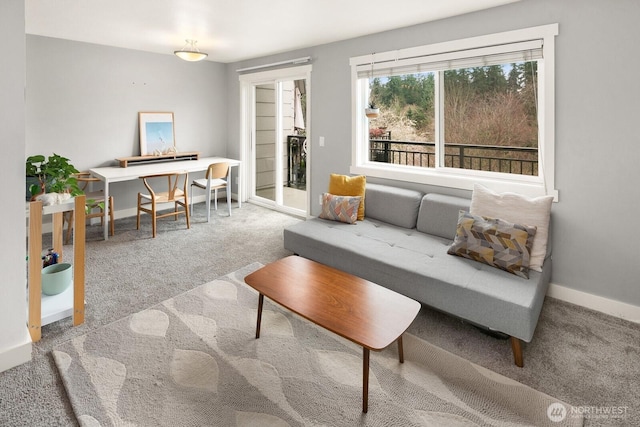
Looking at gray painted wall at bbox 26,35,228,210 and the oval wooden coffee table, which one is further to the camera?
gray painted wall at bbox 26,35,228,210

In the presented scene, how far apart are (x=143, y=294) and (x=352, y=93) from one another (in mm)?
2953

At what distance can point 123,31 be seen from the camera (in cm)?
394

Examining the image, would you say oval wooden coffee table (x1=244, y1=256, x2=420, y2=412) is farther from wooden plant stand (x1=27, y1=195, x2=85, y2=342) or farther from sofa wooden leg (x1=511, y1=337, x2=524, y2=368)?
wooden plant stand (x1=27, y1=195, x2=85, y2=342)

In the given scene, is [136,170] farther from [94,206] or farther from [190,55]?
[190,55]

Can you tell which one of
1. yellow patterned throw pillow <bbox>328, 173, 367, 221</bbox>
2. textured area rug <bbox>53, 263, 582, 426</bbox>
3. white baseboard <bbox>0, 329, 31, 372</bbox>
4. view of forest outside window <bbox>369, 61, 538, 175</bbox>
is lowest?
textured area rug <bbox>53, 263, 582, 426</bbox>

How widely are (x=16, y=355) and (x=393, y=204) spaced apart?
9.82 ft

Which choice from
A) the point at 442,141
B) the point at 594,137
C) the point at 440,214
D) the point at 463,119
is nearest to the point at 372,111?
the point at 442,141

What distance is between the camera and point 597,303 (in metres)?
2.69

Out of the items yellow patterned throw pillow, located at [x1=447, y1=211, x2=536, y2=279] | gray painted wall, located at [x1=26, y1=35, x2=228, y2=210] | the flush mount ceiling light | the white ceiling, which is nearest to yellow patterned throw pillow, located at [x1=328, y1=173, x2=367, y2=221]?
yellow patterned throw pillow, located at [x1=447, y1=211, x2=536, y2=279]

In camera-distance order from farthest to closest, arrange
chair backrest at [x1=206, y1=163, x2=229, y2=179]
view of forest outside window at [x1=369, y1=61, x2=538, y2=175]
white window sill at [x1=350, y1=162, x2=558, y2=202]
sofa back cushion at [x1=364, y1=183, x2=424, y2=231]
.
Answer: chair backrest at [x1=206, y1=163, x2=229, y2=179]
sofa back cushion at [x1=364, y1=183, x2=424, y2=231]
view of forest outside window at [x1=369, y1=61, x2=538, y2=175]
white window sill at [x1=350, y1=162, x2=558, y2=202]

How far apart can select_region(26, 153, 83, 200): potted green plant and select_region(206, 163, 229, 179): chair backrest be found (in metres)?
2.37

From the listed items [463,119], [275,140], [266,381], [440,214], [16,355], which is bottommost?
[266,381]

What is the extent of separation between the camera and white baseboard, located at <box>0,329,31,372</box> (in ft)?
6.44

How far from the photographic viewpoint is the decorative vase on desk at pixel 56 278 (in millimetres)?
2510
